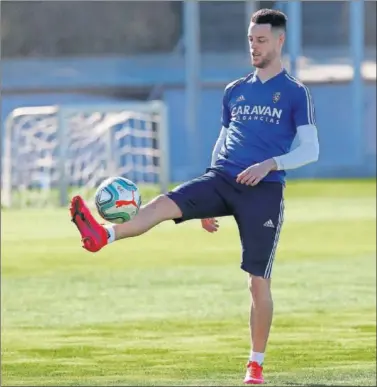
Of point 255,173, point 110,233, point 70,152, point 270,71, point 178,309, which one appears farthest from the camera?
point 70,152

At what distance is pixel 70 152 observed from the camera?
33.1 meters

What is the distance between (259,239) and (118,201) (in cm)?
79

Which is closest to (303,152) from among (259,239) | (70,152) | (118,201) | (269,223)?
(269,223)

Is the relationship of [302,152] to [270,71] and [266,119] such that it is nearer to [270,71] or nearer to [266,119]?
[266,119]

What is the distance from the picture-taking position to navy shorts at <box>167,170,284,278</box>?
824cm

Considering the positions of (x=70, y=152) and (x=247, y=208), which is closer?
(x=247, y=208)

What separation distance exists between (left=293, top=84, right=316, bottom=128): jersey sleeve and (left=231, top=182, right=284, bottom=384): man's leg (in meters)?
0.39

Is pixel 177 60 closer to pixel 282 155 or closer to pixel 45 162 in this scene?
pixel 45 162

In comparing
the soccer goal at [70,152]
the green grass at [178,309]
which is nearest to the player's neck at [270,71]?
the green grass at [178,309]

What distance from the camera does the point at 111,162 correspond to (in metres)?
31.1

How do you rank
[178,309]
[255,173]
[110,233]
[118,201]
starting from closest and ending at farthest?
[110,233], [255,173], [118,201], [178,309]

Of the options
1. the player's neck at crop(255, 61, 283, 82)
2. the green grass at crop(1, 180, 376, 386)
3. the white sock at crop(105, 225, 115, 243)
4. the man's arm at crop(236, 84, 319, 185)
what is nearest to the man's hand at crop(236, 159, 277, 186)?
the man's arm at crop(236, 84, 319, 185)

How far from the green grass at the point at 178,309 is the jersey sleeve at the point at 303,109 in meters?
1.39

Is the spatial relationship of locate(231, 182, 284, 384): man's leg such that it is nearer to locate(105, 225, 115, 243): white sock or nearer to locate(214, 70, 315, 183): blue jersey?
locate(214, 70, 315, 183): blue jersey
